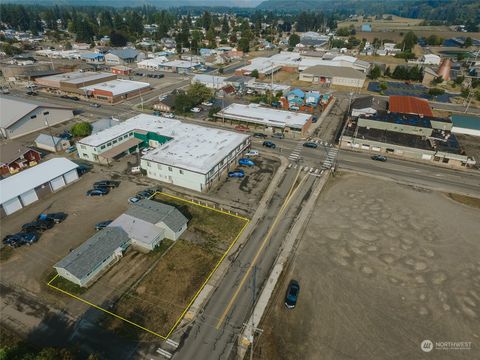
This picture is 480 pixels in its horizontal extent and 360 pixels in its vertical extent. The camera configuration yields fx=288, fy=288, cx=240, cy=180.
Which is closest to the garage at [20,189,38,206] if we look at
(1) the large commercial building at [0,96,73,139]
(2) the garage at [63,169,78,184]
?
(2) the garage at [63,169,78,184]

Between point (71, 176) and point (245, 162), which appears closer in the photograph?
point (71, 176)

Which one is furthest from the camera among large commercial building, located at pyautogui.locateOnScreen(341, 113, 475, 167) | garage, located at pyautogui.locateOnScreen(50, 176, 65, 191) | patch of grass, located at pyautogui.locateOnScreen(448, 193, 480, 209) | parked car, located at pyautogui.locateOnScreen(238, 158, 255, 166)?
large commercial building, located at pyautogui.locateOnScreen(341, 113, 475, 167)

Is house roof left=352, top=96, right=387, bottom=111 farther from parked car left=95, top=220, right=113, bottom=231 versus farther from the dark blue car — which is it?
parked car left=95, top=220, right=113, bottom=231

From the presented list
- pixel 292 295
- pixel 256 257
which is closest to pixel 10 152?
pixel 256 257

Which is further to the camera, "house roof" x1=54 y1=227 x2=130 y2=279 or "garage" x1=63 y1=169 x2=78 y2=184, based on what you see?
"garage" x1=63 y1=169 x2=78 y2=184

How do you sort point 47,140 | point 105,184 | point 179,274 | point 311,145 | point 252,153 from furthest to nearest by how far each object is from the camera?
1. point 311,145
2. point 47,140
3. point 252,153
4. point 105,184
5. point 179,274

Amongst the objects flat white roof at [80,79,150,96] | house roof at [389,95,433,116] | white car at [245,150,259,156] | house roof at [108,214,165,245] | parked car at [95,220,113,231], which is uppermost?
house roof at [389,95,433,116]

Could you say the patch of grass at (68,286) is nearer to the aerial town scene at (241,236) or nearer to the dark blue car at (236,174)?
the aerial town scene at (241,236)

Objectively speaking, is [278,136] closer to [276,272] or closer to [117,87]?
[276,272]
